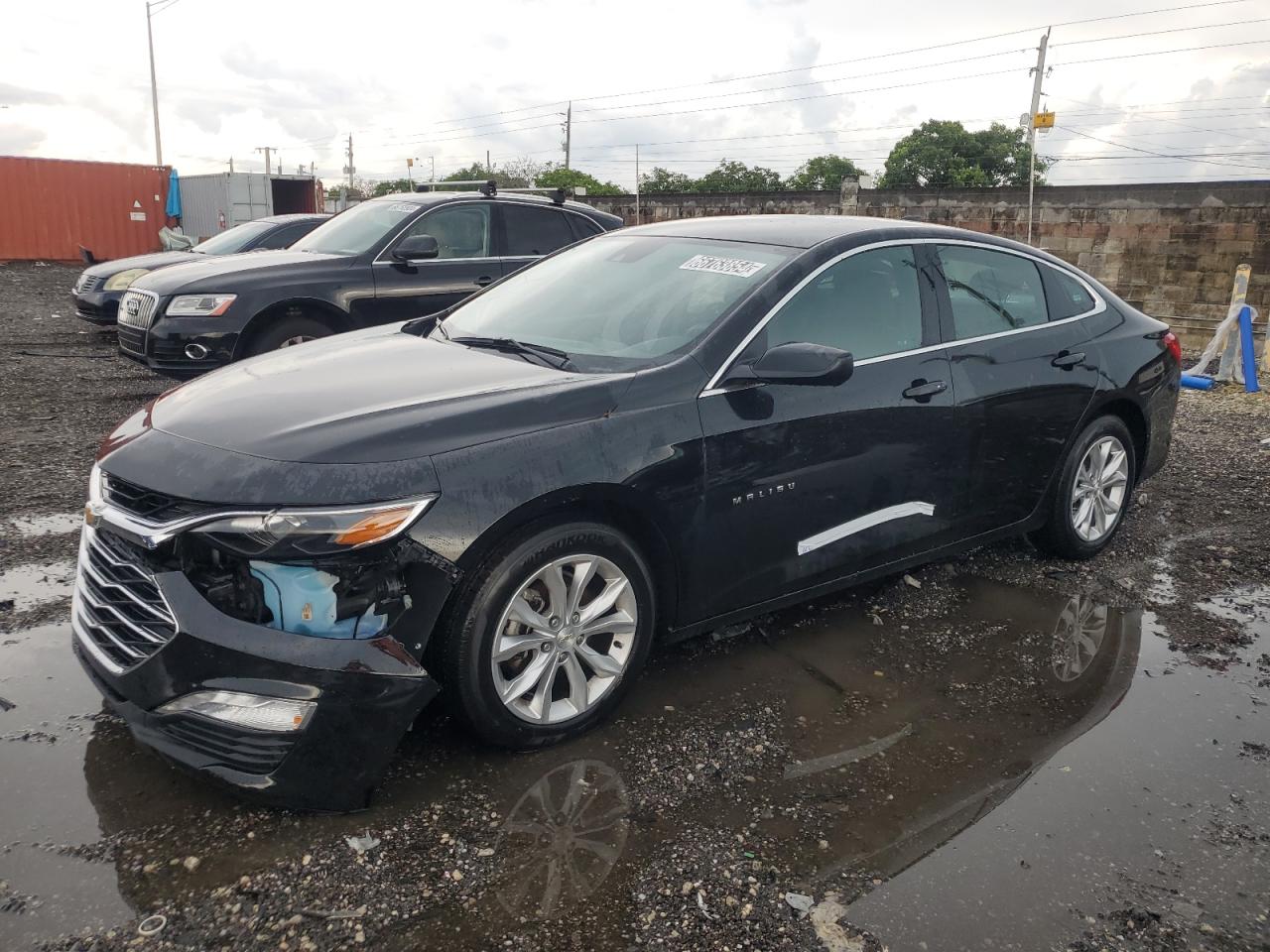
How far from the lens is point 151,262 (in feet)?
36.1

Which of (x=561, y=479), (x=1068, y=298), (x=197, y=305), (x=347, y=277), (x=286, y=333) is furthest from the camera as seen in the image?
(x=347, y=277)

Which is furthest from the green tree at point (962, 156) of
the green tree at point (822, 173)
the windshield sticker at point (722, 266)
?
the windshield sticker at point (722, 266)

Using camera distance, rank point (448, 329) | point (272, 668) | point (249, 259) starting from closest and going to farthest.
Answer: point (272, 668) < point (448, 329) < point (249, 259)

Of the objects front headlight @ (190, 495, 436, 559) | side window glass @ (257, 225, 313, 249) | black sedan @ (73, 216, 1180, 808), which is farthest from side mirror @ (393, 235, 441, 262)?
front headlight @ (190, 495, 436, 559)

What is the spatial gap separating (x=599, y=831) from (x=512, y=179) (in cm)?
7029

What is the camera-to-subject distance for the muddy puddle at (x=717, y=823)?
2350mm

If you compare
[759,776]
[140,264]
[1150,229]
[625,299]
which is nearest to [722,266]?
[625,299]

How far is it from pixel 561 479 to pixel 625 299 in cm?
114

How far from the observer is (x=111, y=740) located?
3.01 meters

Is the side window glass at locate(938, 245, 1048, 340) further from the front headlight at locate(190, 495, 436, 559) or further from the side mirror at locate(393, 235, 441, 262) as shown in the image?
the side mirror at locate(393, 235, 441, 262)

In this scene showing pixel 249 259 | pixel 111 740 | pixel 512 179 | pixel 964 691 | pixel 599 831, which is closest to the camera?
pixel 599 831

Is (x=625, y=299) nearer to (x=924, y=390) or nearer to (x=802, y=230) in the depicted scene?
(x=802, y=230)

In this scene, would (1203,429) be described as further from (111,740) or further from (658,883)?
(111,740)

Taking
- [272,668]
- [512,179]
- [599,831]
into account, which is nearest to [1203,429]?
[599,831]
